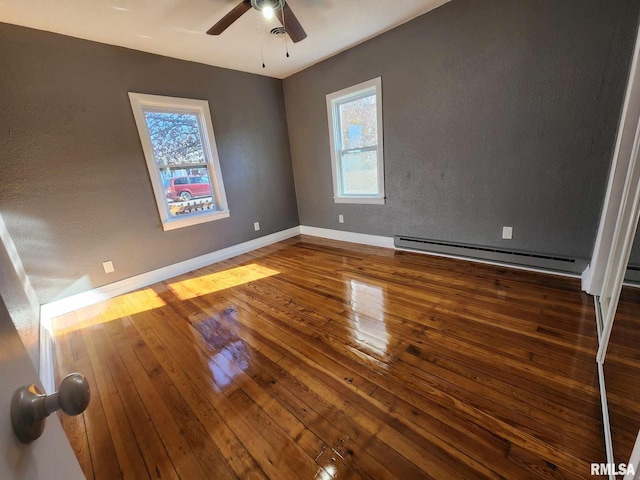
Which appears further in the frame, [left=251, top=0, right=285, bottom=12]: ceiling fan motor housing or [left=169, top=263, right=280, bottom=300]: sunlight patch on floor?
[left=169, top=263, right=280, bottom=300]: sunlight patch on floor

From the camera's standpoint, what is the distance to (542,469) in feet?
3.45

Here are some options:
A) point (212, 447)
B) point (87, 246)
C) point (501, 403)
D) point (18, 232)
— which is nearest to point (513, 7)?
point (501, 403)

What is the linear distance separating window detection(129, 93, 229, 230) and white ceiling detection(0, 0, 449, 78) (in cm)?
54

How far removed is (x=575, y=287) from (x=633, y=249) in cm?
107

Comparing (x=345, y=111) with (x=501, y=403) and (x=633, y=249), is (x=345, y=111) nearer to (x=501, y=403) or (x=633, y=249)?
(x=633, y=249)

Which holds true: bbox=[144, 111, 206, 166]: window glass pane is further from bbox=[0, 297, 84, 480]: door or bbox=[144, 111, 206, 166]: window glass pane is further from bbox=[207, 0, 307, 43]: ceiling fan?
bbox=[0, 297, 84, 480]: door

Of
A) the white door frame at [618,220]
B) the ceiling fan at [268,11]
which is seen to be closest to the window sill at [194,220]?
the ceiling fan at [268,11]

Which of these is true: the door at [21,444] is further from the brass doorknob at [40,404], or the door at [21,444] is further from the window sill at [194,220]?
the window sill at [194,220]

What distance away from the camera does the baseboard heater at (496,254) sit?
2.37 meters

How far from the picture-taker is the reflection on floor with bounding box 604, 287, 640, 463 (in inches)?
40.4

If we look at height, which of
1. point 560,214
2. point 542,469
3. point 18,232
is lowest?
point 542,469

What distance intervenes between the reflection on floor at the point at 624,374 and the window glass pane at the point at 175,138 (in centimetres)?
403

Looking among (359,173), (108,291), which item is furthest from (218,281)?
(359,173)

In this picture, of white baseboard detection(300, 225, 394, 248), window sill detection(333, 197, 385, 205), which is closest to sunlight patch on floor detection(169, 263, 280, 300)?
white baseboard detection(300, 225, 394, 248)
